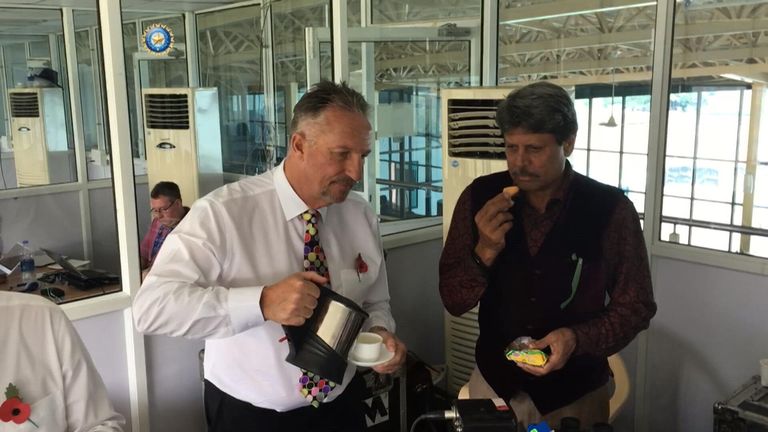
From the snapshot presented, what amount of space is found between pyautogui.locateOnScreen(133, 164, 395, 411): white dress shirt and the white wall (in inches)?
66.0

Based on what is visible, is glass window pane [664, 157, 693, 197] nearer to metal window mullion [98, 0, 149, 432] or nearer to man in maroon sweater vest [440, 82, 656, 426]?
man in maroon sweater vest [440, 82, 656, 426]

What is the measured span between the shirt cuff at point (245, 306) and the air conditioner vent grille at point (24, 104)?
330cm

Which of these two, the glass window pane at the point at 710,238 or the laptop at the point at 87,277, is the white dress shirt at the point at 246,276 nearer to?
the laptop at the point at 87,277

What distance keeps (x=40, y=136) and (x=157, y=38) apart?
1.34m

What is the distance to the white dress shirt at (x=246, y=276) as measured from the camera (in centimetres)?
141

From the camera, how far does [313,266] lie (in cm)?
165

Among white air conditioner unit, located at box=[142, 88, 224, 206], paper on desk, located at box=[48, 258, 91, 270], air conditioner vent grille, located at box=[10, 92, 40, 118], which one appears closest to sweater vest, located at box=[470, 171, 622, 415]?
paper on desk, located at box=[48, 258, 91, 270]

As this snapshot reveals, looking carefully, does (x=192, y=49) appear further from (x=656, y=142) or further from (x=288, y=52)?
(x=656, y=142)

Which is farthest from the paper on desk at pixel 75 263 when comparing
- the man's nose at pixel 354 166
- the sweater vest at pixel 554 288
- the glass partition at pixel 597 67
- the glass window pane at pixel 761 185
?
the glass window pane at pixel 761 185

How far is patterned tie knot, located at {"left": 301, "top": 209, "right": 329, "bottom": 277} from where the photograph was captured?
1.65 metres

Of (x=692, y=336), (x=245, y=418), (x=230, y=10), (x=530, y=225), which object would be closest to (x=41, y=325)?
(x=245, y=418)

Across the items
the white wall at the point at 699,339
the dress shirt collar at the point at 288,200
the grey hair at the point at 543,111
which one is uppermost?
the grey hair at the point at 543,111

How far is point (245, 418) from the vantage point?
1.60 meters

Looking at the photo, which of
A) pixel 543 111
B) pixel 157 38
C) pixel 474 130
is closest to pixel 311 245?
pixel 543 111
